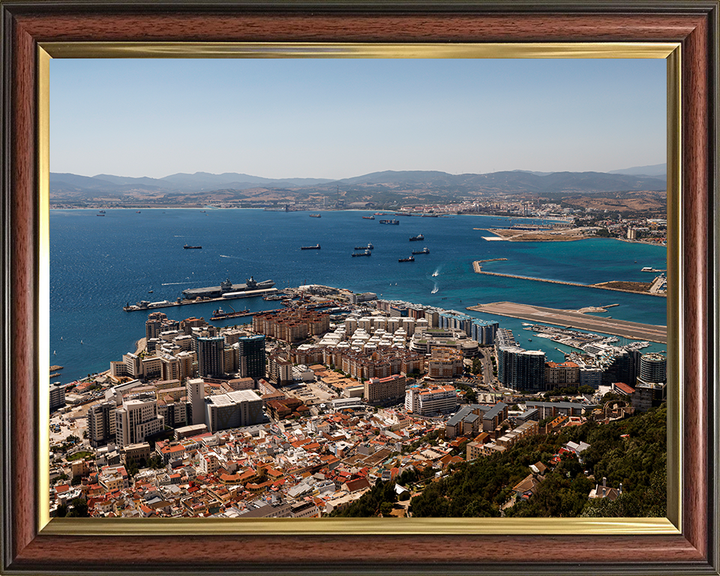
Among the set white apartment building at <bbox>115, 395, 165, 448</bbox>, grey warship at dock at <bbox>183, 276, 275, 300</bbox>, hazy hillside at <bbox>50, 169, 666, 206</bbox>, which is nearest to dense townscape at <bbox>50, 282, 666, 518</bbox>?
white apartment building at <bbox>115, 395, 165, 448</bbox>

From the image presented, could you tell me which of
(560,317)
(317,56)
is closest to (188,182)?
(317,56)

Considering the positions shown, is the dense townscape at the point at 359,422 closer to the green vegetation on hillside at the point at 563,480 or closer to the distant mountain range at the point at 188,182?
the green vegetation on hillside at the point at 563,480

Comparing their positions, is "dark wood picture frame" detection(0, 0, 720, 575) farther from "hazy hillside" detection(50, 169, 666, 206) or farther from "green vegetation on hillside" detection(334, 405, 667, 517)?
"hazy hillside" detection(50, 169, 666, 206)

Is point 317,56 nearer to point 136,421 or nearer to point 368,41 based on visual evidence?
point 368,41

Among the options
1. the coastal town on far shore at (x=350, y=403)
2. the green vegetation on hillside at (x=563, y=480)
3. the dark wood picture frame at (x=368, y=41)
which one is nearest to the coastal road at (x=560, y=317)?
the coastal town on far shore at (x=350, y=403)

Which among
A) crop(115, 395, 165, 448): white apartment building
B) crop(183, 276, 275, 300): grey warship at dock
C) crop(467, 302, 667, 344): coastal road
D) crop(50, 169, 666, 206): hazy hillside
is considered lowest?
crop(115, 395, 165, 448): white apartment building

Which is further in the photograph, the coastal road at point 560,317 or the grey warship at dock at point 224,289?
the grey warship at dock at point 224,289
